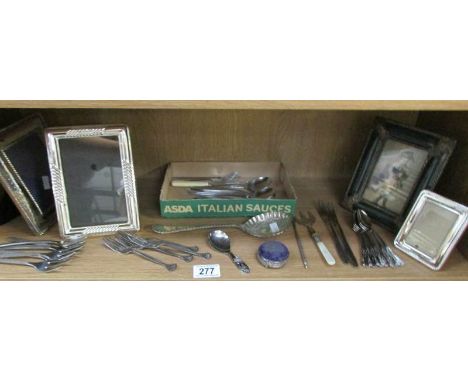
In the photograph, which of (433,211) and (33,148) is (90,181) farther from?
(433,211)

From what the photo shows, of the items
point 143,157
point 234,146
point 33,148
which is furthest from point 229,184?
point 33,148

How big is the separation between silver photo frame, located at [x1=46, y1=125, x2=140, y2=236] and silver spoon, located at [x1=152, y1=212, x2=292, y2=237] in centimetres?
8

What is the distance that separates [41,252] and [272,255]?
51 centimetres

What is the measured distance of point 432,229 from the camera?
0.72m

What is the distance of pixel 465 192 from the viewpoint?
74cm

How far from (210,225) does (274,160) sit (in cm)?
32

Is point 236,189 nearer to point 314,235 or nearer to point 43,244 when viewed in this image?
point 314,235

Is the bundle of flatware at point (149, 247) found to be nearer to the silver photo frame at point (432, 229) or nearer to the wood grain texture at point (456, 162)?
the silver photo frame at point (432, 229)

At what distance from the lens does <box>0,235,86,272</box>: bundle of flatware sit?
2.27 feet

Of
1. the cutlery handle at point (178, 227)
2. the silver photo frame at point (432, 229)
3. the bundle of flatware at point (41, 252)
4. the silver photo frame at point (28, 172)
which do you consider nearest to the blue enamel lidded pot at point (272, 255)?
the cutlery handle at point (178, 227)

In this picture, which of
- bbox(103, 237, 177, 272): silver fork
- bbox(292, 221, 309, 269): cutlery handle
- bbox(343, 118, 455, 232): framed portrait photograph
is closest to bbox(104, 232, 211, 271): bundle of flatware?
bbox(103, 237, 177, 272): silver fork

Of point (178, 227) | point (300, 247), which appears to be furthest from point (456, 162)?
point (178, 227)

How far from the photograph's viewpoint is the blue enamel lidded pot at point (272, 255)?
2.32 ft

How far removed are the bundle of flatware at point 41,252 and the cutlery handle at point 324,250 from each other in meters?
0.55
